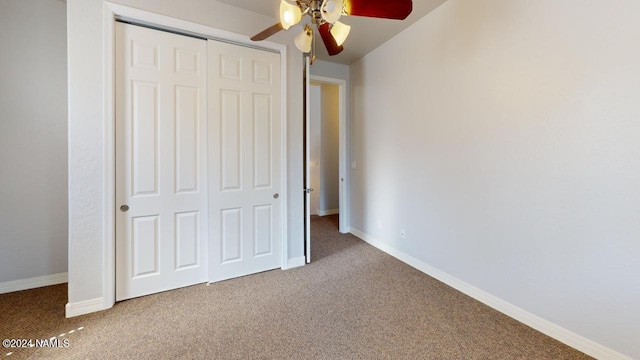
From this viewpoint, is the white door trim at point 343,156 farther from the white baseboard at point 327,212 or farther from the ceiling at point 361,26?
the white baseboard at point 327,212

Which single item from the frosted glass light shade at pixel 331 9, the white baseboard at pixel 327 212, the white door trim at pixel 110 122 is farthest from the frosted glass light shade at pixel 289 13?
the white baseboard at pixel 327 212

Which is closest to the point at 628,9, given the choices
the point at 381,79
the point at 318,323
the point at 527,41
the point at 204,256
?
the point at 527,41

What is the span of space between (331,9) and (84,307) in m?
2.83

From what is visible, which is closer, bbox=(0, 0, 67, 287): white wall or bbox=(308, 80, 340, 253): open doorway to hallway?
bbox=(0, 0, 67, 287): white wall

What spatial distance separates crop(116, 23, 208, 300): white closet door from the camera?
2.14 m

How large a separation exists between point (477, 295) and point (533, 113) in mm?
1598

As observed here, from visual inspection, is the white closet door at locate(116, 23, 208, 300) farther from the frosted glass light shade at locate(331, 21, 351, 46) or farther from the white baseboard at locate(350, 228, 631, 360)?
the white baseboard at locate(350, 228, 631, 360)

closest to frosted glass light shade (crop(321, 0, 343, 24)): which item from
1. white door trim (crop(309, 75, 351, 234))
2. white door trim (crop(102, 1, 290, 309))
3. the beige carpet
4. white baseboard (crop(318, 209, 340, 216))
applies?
white door trim (crop(102, 1, 290, 309))

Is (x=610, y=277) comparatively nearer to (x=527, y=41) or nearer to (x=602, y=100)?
(x=602, y=100)

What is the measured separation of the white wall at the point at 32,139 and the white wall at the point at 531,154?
3587mm

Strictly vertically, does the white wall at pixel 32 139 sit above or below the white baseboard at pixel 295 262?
above

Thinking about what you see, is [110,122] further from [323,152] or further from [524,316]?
[323,152]

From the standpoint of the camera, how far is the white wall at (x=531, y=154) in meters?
1.50

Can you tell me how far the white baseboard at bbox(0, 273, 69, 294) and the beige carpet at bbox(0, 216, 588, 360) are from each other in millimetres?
93
